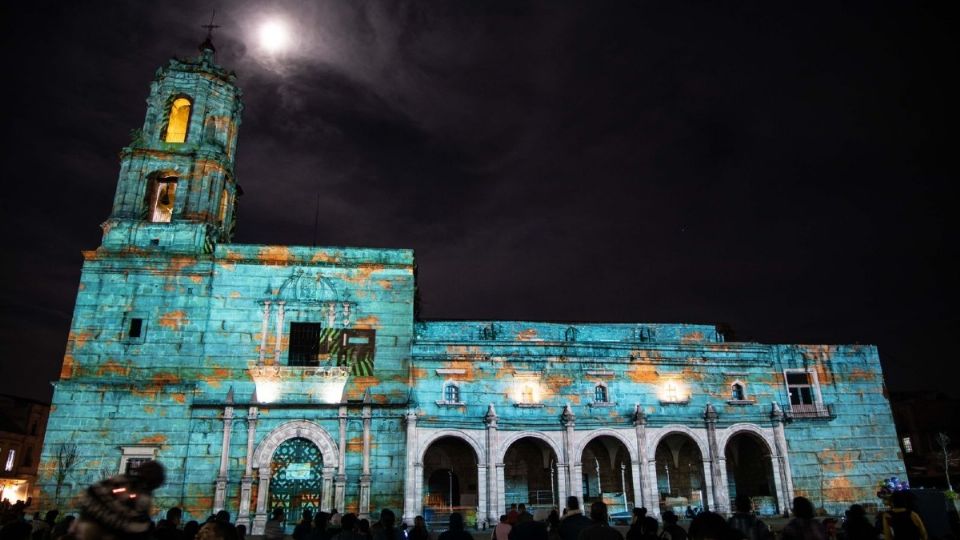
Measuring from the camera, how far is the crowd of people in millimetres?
5262

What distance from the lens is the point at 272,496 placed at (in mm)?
28234

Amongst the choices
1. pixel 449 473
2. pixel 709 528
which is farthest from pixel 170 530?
pixel 449 473

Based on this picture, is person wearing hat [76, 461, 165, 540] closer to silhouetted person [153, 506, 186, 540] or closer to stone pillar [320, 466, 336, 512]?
silhouetted person [153, 506, 186, 540]

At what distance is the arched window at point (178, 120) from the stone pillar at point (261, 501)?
19.9m

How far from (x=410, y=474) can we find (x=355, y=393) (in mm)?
4901

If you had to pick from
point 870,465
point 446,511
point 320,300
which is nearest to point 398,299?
point 320,300

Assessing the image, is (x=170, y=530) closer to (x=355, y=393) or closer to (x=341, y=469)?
(x=341, y=469)

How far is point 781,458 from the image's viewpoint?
32.0 m

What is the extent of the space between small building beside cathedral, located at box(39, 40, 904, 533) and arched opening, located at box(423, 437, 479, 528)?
118 mm

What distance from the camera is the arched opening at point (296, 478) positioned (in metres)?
28.3

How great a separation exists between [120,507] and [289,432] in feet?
82.9

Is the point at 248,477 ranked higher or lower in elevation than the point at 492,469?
lower

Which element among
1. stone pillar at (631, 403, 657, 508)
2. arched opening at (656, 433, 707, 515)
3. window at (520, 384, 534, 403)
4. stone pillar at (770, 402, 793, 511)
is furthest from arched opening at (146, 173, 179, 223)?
stone pillar at (770, 402, 793, 511)

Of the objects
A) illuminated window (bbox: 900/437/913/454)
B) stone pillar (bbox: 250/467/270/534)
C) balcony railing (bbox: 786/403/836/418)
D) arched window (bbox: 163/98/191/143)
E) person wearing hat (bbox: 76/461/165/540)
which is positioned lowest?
stone pillar (bbox: 250/467/270/534)
